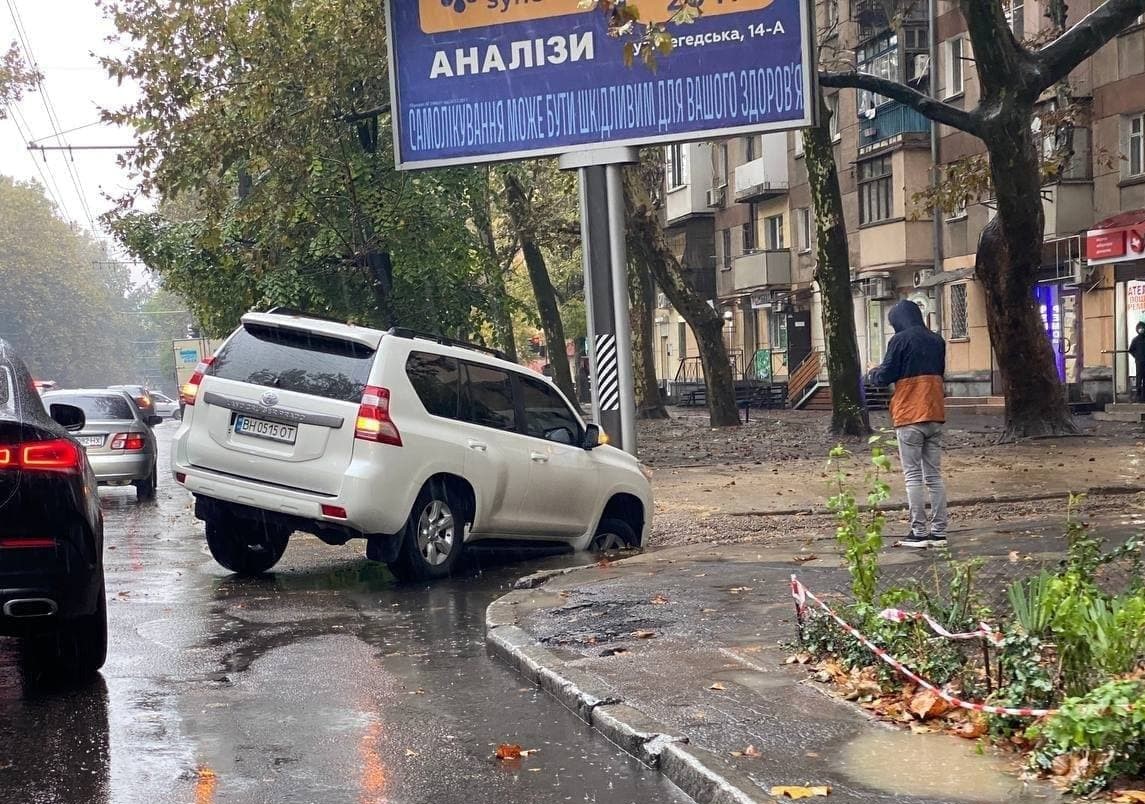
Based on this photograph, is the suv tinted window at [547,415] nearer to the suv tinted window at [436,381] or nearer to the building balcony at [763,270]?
the suv tinted window at [436,381]

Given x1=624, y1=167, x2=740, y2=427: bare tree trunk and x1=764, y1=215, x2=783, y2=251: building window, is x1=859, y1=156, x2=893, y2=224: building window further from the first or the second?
x1=624, y1=167, x2=740, y2=427: bare tree trunk

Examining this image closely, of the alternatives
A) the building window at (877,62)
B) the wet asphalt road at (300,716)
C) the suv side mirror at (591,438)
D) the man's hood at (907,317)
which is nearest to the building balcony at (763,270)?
the building window at (877,62)

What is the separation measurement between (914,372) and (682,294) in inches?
826

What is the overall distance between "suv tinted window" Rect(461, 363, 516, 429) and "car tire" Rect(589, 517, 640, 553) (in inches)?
66.8

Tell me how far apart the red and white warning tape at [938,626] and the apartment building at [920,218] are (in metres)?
20.6

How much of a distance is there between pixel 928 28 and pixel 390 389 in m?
35.4

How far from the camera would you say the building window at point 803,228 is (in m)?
51.0

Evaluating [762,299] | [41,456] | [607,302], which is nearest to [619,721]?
[41,456]

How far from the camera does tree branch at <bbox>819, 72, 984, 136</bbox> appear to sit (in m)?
22.3

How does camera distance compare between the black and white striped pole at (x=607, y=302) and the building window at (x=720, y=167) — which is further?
the building window at (x=720, y=167)

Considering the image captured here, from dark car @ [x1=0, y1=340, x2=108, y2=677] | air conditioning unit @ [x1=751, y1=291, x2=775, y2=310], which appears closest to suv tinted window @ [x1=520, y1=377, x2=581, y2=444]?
dark car @ [x1=0, y1=340, x2=108, y2=677]

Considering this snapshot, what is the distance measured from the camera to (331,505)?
34.7 feet

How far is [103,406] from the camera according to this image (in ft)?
72.4

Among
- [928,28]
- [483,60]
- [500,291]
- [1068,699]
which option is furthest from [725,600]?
[928,28]
